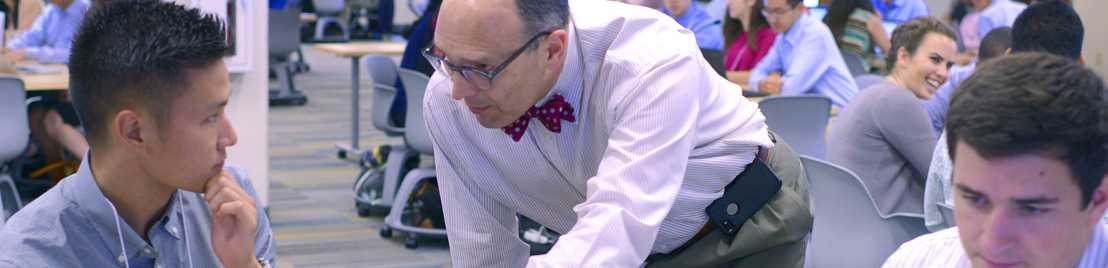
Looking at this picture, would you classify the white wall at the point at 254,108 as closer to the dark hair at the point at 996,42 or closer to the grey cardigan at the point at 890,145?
the grey cardigan at the point at 890,145

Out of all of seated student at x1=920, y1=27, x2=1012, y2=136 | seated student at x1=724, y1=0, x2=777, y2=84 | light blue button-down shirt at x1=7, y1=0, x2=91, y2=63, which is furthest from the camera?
seated student at x1=724, y1=0, x2=777, y2=84

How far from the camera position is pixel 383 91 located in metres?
4.54

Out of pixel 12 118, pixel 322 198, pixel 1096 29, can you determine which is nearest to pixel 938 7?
pixel 1096 29

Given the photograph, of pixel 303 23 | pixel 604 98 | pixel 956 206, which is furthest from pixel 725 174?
pixel 303 23

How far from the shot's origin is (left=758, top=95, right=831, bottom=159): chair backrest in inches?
136

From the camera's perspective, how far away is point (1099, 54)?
5367mm

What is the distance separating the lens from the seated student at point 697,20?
533 cm

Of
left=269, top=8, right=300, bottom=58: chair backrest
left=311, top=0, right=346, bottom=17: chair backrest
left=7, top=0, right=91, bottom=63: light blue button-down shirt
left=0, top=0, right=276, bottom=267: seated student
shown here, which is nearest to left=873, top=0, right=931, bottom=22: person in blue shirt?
left=269, top=8, right=300, bottom=58: chair backrest

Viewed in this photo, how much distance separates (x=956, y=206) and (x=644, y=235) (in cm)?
42

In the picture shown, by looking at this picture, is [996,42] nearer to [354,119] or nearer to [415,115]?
[415,115]

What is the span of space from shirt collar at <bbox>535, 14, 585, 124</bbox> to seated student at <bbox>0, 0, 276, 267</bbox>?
1.67ft

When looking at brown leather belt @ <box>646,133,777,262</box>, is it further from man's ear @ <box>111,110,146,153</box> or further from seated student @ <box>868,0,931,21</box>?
seated student @ <box>868,0,931,21</box>

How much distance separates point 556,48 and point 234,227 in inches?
22.8

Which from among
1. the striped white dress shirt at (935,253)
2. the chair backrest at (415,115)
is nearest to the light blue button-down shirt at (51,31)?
the chair backrest at (415,115)
